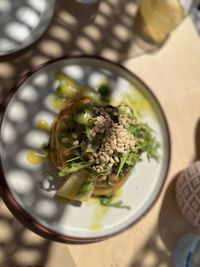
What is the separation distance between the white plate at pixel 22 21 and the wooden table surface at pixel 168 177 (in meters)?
0.03

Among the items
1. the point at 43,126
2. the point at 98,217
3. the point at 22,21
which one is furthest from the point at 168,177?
the point at 22,21

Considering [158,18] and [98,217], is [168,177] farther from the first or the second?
[158,18]

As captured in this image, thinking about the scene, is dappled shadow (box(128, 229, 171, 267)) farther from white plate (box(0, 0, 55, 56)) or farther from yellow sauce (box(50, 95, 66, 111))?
white plate (box(0, 0, 55, 56))

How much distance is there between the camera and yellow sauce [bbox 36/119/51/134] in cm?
100

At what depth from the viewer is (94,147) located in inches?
35.8

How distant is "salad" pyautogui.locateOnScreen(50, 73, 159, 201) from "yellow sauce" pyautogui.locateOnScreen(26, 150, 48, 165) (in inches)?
0.8

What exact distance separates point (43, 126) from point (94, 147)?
0.15m

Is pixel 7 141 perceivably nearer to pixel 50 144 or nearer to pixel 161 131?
pixel 50 144

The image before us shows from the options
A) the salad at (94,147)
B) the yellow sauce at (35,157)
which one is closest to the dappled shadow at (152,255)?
the salad at (94,147)

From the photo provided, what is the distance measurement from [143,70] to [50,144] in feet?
0.95

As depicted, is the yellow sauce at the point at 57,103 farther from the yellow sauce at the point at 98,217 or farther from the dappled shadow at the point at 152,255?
the dappled shadow at the point at 152,255

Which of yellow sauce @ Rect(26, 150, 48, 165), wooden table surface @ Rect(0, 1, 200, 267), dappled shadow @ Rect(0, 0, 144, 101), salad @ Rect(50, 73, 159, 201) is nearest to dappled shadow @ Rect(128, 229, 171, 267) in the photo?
wooden table surface @ Rect(0, 1, 200, 267)

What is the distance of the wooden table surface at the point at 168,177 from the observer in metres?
0.93

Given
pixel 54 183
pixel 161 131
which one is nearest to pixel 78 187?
pixel 54 183
